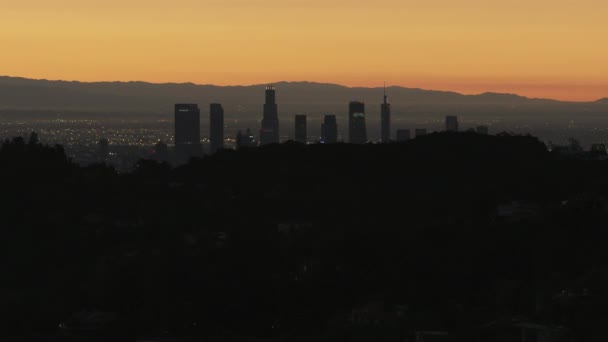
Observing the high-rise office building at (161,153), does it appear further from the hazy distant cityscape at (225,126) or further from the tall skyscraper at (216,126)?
the tall skyscraper at (216,126)

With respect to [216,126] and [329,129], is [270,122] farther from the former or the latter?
[329,129]

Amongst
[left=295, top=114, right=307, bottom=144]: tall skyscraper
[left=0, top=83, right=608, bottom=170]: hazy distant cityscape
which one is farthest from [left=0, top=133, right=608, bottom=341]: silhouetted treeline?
[left=295, top=114, right=307, bottom=144]: tall skyscraper

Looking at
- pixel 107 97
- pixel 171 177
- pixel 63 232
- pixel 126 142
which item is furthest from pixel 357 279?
pixel 107 97

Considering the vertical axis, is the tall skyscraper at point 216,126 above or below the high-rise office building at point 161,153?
above

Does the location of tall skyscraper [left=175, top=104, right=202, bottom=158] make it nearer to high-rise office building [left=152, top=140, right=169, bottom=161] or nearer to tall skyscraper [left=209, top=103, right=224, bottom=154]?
tall skyscraper [left=209, top=103, right=224, bottom=154]

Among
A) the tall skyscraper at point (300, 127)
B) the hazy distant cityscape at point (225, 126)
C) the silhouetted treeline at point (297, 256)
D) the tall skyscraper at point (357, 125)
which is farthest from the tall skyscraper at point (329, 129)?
the silhouetted treeline at point (297, 256)

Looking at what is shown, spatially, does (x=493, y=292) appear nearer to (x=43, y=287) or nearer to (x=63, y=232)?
(x=43, y=287)
